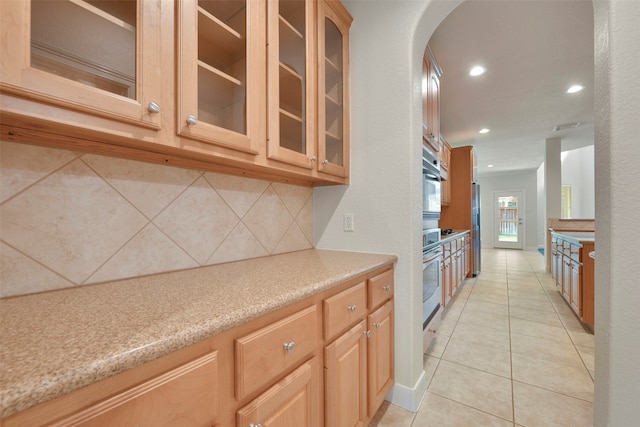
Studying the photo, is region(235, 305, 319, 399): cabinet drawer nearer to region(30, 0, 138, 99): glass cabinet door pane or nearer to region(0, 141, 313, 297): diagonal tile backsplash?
region(0, 141, 313, 297): diagonal tile backsplash

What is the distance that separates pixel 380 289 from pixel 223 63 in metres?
1.26

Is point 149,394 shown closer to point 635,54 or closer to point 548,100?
point 635,54

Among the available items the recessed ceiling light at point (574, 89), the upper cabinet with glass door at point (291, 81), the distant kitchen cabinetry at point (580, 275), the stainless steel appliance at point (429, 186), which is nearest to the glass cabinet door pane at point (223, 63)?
the upper cabinet with glass door at point (291, 81)

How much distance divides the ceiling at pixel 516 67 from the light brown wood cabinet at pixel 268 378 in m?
2.20

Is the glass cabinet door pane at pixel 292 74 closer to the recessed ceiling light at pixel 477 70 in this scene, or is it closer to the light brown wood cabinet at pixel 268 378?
the light brown wood cabinet at pixel 268 378

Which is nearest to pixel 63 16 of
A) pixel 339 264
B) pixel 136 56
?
pixel 136 56

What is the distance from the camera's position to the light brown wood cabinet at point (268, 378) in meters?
0.46

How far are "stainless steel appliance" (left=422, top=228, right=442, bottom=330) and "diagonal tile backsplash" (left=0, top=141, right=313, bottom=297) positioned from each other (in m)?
1.25

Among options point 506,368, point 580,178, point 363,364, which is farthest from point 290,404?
point 580,178

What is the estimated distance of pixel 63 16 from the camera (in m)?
0.68

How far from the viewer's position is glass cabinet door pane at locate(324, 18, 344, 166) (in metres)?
1.57

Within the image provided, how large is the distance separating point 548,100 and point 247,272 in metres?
4.38

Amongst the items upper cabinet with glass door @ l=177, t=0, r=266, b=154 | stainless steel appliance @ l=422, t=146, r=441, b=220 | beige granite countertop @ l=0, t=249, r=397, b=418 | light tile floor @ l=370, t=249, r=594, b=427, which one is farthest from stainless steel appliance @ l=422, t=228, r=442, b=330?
upper cabinet with glass door @ l=177, t=0, r=266, b=154

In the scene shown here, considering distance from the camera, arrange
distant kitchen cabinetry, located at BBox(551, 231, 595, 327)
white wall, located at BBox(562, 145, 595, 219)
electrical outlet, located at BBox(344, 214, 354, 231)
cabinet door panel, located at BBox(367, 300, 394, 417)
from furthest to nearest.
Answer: white wall, located at BBox(562, 145, 595, 219), distant kitchen cabinetry, located at BBox(551, 231, 595, 327), electrical outlet, located at BBox(344, 214, 354, 231), cabinet door panel, located at BBox(367, 300, 394, 417)
